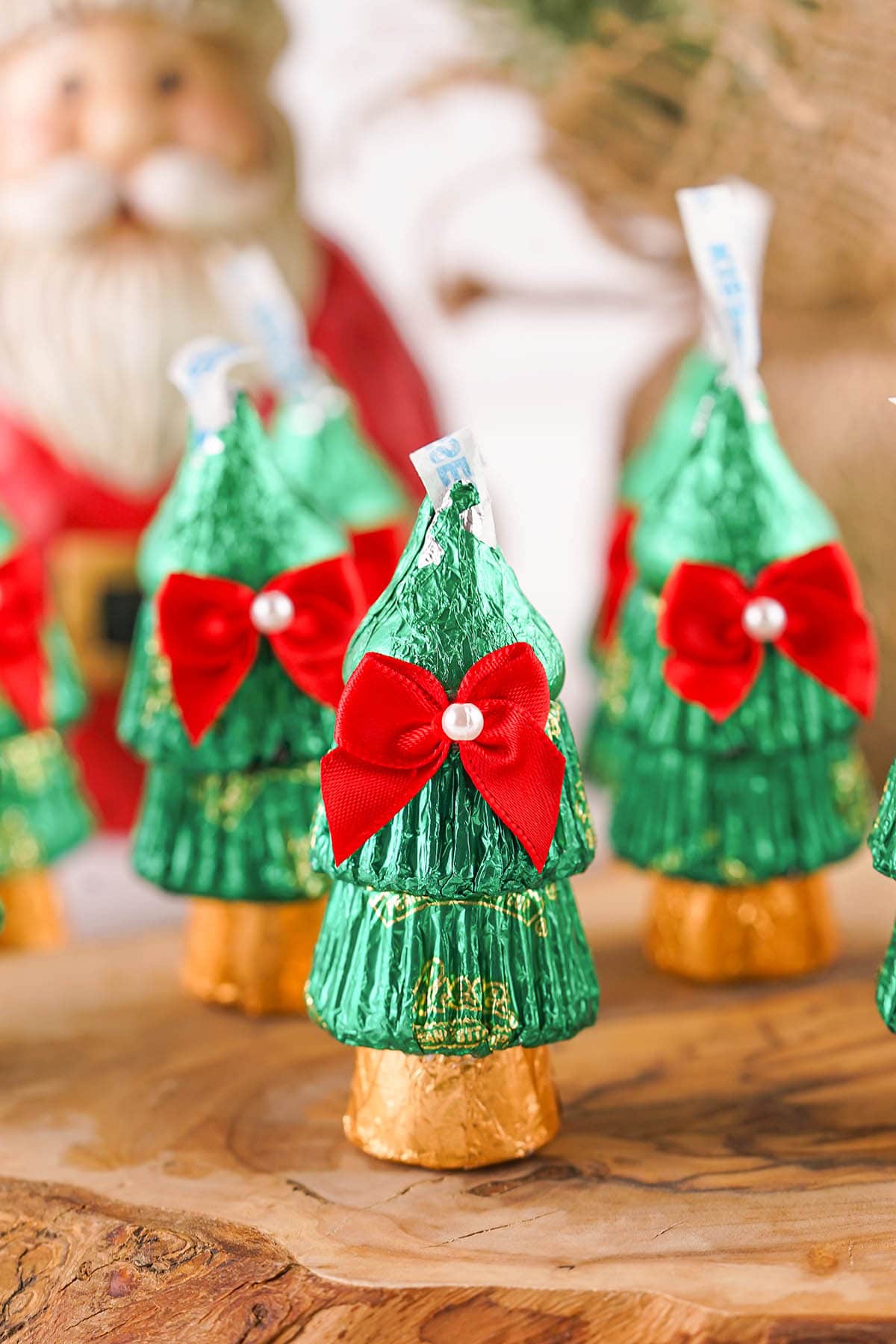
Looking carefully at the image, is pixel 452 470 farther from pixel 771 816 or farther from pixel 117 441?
pixel 117 441

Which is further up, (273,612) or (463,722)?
(273,612)

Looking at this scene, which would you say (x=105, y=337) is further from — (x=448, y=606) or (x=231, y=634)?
(x=448, y=606)

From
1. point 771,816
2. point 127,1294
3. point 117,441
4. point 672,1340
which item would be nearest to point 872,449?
point 771,816

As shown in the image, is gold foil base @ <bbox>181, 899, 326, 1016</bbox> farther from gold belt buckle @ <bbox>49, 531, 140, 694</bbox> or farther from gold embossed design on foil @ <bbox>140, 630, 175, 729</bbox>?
gold belt buckle @ <bbox>49, 531, 140, 694</bbox>

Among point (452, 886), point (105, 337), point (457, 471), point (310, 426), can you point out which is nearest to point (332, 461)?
point (310, 426)

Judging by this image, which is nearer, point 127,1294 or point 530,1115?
point 127,1294

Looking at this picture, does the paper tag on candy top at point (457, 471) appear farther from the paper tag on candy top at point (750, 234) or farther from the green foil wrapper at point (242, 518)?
the paper tag on candy top at point (750, 234)

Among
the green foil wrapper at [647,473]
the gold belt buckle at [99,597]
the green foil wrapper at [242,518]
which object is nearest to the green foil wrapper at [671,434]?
the green foil wrapper at [647,473]
